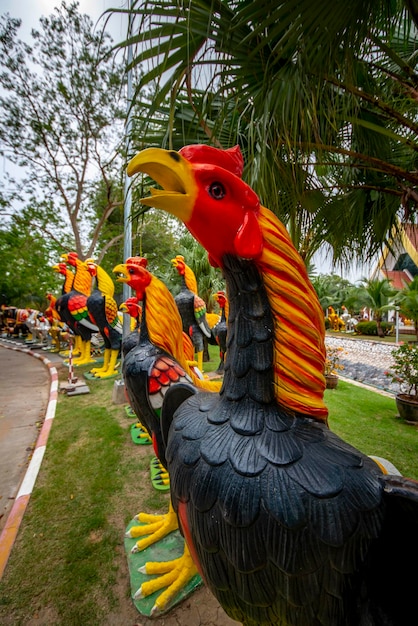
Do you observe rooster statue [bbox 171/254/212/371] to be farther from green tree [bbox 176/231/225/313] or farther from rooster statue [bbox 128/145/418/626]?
rooster statue [bbox 128/145/418/626]

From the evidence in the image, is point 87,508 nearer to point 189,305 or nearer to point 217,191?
point 217,191

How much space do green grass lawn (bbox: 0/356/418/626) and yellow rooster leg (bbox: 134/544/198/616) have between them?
135 millimetres

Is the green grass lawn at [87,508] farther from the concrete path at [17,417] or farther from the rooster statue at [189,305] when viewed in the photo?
the rooster statue at [189,305]

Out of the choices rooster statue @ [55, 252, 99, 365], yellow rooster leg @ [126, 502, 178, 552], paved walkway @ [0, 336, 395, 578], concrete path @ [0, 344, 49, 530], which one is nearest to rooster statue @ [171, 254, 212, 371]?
rooster statue @ [55, 252, 99, 365]

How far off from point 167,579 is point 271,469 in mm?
1628

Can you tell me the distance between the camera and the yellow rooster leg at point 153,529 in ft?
6.66

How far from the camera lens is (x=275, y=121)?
2.12 metres

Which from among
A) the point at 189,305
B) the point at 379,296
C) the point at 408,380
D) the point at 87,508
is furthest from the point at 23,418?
the point at 379,296

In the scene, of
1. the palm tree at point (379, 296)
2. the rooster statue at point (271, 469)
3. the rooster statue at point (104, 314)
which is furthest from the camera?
the palm tree at point (379, 296)

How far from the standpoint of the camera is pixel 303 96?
1968 mm

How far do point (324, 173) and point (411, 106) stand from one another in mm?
982

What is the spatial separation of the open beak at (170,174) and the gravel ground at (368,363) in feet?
23.4

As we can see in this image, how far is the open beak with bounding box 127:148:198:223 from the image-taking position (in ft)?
2.51

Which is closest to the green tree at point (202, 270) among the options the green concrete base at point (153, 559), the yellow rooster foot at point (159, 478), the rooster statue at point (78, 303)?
the rooster statue at point (78, 303)
